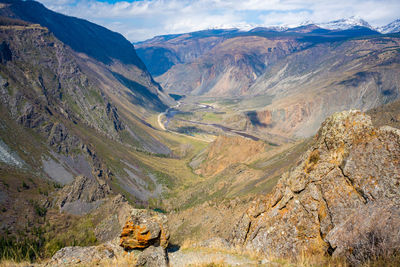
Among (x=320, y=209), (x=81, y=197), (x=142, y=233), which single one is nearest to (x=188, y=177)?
(x=81, y=197)

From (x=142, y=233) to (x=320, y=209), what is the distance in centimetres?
714

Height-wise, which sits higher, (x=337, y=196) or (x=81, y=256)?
(x=337, y=196)

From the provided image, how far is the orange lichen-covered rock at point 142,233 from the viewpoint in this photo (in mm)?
10492

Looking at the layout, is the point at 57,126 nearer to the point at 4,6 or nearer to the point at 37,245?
the point at 37,245

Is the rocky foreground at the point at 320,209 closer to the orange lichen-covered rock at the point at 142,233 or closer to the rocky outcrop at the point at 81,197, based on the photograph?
the orange lichen-covered rock at the point at 142,233

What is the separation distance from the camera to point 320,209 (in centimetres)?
1045

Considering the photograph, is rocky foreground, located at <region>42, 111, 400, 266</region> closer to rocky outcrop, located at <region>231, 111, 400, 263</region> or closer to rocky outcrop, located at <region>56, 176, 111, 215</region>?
rocky outcrop, located at <region>231, 111, 400, 263</region>

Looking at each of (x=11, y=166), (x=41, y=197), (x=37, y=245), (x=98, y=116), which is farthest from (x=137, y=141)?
(x=37, y=245)

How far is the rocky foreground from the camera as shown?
9117 mm

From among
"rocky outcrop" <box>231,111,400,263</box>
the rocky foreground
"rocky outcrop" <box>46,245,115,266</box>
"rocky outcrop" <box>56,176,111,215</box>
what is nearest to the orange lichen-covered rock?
the rocky foreground

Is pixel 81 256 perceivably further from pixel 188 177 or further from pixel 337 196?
pixel 188 177

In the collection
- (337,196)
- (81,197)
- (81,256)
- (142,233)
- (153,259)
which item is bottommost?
(81,197)

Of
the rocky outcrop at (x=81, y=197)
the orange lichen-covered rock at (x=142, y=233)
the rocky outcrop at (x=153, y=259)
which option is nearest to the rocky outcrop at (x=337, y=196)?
the orange lichen-covered rock at (x=142, y=233)

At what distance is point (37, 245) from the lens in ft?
96.5
